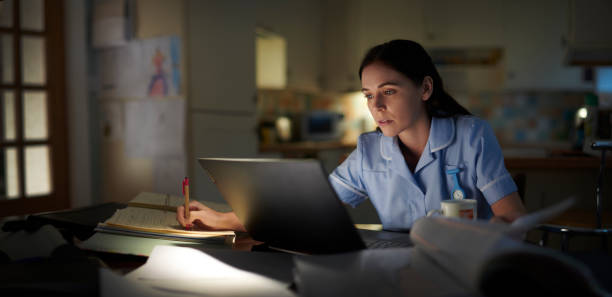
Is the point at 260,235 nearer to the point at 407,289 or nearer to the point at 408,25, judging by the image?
the point at 407,289

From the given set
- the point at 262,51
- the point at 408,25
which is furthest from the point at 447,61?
the point at 262,51

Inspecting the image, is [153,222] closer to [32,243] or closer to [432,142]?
[32,243]

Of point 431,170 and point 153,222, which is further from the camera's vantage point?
point 431,170

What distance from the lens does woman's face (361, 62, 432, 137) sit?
1.16 m

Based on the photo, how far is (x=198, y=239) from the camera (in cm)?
85

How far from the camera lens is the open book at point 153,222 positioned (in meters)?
0.86

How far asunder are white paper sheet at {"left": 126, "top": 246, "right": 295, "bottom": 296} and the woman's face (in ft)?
1.94

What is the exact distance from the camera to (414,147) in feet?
4.18

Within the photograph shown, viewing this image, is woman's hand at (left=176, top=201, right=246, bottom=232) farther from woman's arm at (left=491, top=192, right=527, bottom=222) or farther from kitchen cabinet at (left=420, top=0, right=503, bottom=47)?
kitchen cabinet at (left=420, top=0, right=503, bottom=47)

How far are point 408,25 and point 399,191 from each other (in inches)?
153

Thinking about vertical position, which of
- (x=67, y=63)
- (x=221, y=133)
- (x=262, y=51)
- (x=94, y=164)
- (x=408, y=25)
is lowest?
(x=94, y=164)

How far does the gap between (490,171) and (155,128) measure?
2.18 m

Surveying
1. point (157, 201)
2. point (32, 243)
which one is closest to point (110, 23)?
point (157, 201)

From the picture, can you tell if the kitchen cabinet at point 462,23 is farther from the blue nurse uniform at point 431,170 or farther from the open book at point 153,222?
the open book at point 153,222
